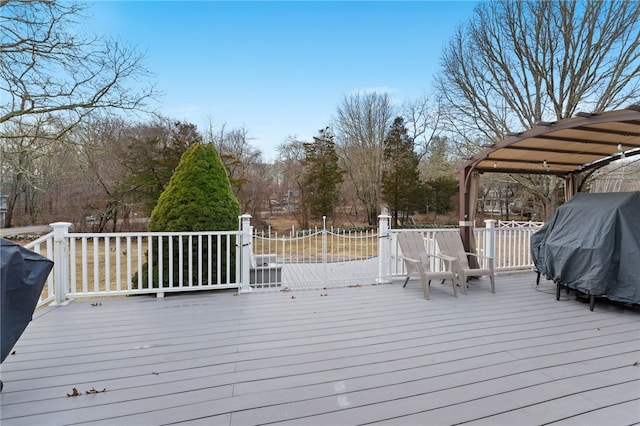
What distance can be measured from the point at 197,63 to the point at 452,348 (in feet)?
27.4

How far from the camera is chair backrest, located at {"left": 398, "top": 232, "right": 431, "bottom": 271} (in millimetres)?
4770

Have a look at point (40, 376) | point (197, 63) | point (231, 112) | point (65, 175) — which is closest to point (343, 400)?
point (40, 376)

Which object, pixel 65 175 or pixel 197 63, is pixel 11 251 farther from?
pixel 65 175

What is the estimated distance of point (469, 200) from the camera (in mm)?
5309

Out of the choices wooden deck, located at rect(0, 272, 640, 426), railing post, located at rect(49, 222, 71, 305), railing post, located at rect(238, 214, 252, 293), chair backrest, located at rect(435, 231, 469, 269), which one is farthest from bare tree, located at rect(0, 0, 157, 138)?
chair backrest, located at rect(435, 231, 469, 269)

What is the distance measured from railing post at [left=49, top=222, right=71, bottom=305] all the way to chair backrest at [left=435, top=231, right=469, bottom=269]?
200 inches

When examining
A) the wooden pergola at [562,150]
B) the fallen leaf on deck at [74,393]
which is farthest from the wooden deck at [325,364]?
the wooden pergola at [562,150]

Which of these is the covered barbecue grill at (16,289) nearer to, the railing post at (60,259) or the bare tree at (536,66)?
the railing post at (60,259)

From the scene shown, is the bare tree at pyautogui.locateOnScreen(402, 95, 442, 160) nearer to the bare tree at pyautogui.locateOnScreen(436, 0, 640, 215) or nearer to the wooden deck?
the bare tree at pyautogui.locateOnScreen(436, 0, 640, 215)

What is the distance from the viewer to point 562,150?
15.8ft

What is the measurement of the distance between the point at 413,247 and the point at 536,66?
8427 millimetres

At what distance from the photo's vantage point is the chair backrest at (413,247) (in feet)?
15.6

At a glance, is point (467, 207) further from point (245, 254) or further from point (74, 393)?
point (74, 393)

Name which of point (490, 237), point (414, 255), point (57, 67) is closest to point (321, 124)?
point (57, 67)
